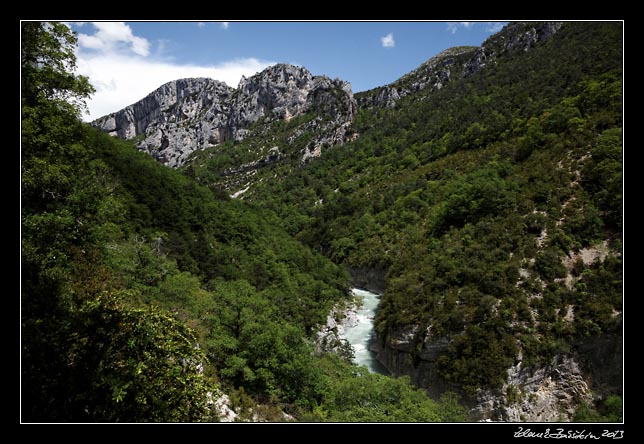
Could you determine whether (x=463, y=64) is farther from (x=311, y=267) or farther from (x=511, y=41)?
(x=311, y=267)

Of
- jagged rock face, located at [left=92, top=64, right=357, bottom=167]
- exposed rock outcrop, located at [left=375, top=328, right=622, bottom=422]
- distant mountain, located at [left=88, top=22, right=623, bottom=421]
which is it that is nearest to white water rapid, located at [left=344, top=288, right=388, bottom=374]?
distant mountain, located at [left=88, top=22, right=623, bottom=421]

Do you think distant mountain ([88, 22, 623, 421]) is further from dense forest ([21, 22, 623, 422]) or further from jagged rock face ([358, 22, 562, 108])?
jagged rock face ([358, 22, 562, 108])

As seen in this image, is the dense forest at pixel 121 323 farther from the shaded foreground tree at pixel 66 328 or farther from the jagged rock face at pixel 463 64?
the jagged rock face at pixel 463 64

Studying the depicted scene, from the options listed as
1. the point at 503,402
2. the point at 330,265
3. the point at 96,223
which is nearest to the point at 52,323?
the point at 96,223

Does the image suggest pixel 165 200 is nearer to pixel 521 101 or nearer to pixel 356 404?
pixel 356 404

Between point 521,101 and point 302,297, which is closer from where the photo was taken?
point 302,297

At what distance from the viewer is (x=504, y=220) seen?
3338cm

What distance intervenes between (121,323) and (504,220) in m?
35.0

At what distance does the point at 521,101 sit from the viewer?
6525 centimetres

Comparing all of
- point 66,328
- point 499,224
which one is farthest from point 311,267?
point 66,328

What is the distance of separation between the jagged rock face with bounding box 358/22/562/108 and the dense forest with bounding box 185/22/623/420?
57.5ft

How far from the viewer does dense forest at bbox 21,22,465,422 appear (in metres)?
5.93

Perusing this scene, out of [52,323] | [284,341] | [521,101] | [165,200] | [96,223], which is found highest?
[521,101]

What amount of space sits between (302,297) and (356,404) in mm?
18689
